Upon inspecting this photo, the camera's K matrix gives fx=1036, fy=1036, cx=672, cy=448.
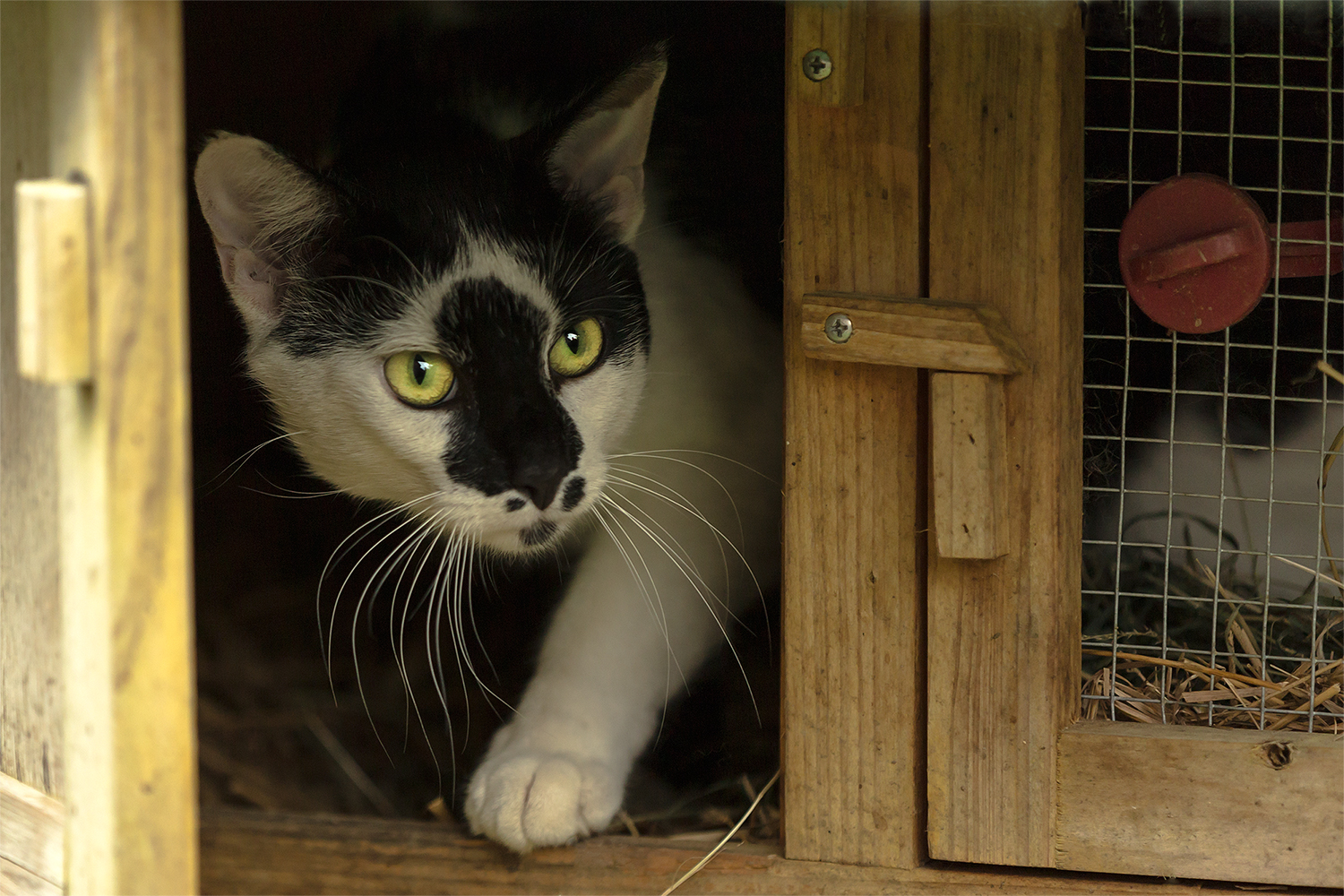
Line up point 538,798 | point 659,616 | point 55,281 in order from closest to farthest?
point 55,281 → point 538,798 → point 659,616

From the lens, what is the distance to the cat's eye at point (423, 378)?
1.37 meters

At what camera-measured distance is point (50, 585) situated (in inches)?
41.9

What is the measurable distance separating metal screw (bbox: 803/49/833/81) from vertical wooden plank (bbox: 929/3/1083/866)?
0.40ft

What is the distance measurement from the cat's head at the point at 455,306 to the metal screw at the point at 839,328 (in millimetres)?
374

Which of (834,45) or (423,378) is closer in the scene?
(834,45)

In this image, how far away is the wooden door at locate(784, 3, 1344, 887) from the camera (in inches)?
47.2

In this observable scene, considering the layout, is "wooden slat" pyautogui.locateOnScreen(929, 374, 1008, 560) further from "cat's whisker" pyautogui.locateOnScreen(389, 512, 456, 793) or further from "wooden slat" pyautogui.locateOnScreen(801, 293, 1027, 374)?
"cat's whisker" pyautogui.locateOnScreen(389, 512, 456, 793)

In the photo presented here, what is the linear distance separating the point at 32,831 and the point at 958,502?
1.10 meters

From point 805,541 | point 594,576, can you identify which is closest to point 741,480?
point 594,576

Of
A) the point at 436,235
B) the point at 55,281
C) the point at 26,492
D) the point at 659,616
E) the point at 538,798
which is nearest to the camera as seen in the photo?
the point at 55,281

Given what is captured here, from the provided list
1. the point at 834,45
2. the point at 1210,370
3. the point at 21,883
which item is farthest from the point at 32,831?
the point at 1210,370

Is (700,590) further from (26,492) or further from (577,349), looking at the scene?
(26,492)

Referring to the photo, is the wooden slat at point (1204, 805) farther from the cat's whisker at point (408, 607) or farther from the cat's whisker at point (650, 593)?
the cat's whisker at point (408, 607)

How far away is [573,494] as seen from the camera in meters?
1.35
